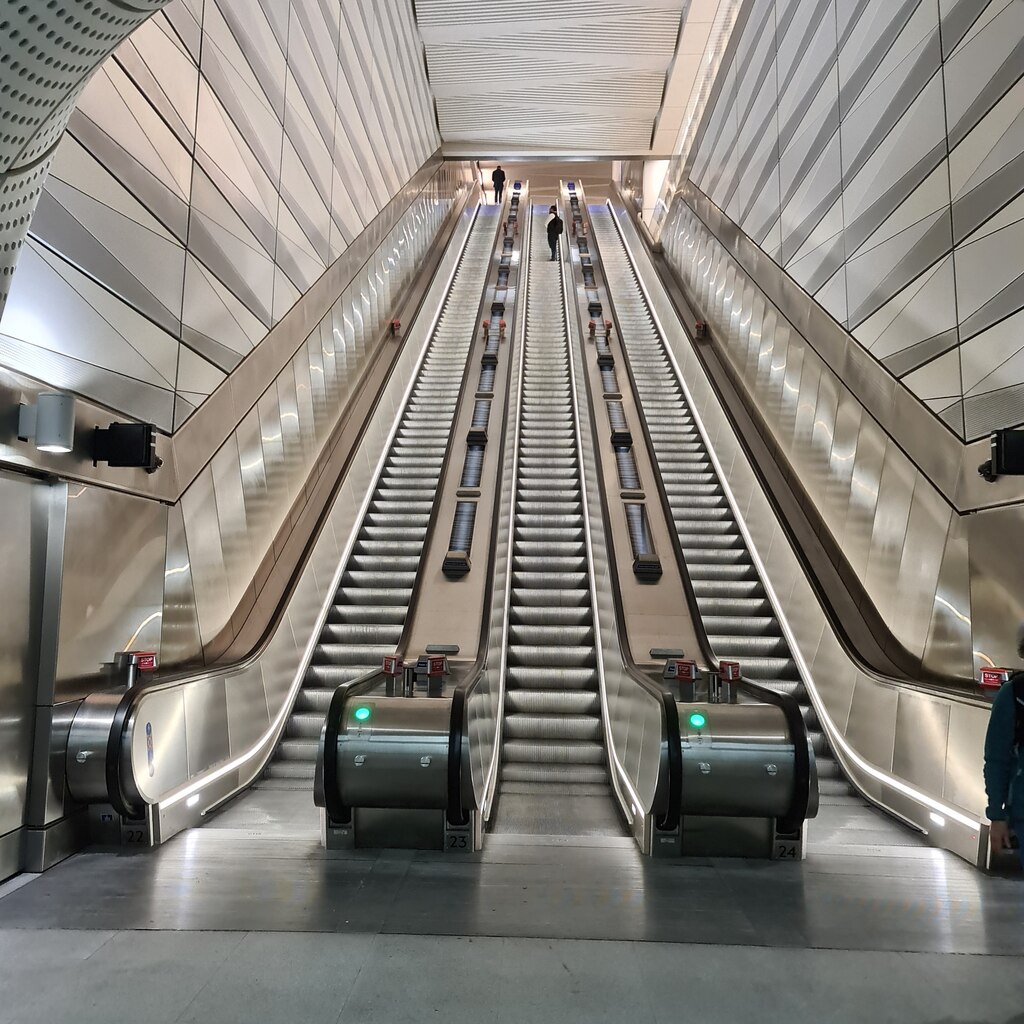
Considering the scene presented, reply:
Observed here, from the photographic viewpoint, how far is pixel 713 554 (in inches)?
348

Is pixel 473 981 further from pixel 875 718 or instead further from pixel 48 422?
pixel 875 718

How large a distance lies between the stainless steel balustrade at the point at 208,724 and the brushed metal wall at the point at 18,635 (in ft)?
0.89

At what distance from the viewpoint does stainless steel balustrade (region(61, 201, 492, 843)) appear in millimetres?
4172

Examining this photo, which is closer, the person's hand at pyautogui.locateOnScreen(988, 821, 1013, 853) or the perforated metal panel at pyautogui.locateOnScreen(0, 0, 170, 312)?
the perforated metal panel at pyautogui.locateOnScreen(0, 0, 170, 312)

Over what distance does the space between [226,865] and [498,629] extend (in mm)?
3541

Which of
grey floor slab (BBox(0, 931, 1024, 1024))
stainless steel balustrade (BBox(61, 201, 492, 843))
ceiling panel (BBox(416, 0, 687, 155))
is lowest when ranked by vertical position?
grey floor slab (BBox(0, 931, 1024, 1024))

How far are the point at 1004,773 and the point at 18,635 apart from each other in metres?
4.42

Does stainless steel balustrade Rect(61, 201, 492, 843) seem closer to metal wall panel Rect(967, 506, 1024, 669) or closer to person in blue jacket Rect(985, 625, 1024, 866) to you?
person in blue jacket Rect(985, 625, 1024, 866)

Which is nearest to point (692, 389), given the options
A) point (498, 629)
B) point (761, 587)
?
point (761, 587)

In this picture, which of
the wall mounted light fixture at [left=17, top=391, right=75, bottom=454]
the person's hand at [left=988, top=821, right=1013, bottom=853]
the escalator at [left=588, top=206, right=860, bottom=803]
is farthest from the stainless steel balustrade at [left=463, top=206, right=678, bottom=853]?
the wall mounted light fixture at [left=17, top=391, right=75, bottom=454]

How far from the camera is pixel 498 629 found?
7133 mm

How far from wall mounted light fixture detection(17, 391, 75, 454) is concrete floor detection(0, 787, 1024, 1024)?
2143mm

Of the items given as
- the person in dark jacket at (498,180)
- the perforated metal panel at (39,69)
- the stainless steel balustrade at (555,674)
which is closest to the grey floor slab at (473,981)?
the stainless steel balustrade at (555,674)

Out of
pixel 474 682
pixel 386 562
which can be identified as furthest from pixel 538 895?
pixel 386 562
